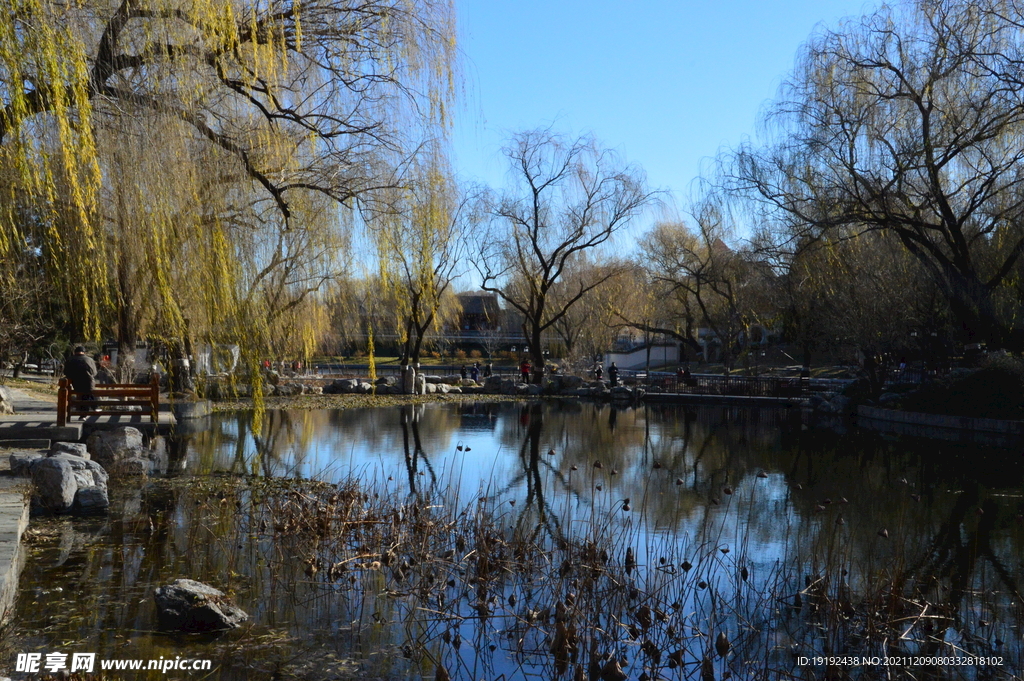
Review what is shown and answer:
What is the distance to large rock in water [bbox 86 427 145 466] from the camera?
10.4m

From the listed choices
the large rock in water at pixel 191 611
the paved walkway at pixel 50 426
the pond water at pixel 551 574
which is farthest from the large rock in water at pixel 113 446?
the large rock in water at pixel 191 611

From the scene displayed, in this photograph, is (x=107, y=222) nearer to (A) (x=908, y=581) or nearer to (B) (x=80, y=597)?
(B) (x=80, y=597)

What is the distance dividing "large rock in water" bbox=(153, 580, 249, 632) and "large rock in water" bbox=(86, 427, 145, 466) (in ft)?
19.3

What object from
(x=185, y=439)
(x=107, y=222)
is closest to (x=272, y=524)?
(x=107, y=222)

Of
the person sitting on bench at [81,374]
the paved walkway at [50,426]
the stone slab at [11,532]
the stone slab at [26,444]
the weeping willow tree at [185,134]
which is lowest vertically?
the stone slab at [11,532]

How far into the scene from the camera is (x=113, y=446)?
34.4 feet

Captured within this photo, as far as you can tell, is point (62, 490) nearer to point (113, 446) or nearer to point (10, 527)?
point (10, 527)

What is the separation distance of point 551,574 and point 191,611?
2556 millimetres

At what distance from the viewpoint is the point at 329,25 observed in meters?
7.50

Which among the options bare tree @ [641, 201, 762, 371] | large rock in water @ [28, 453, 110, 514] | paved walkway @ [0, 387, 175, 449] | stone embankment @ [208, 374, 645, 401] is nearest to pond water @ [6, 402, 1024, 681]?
large rock in water @ [28, 453, 110, 514]

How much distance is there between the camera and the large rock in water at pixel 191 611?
16.5 feet

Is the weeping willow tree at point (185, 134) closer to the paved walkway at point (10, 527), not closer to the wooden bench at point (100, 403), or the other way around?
the paved walkway at point (10, 527)

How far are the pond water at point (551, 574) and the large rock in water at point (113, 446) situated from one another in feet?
2.76

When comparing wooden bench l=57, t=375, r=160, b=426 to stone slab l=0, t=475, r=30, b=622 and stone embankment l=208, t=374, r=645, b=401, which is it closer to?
stone slab l=0, t=475, r=30, b=622
